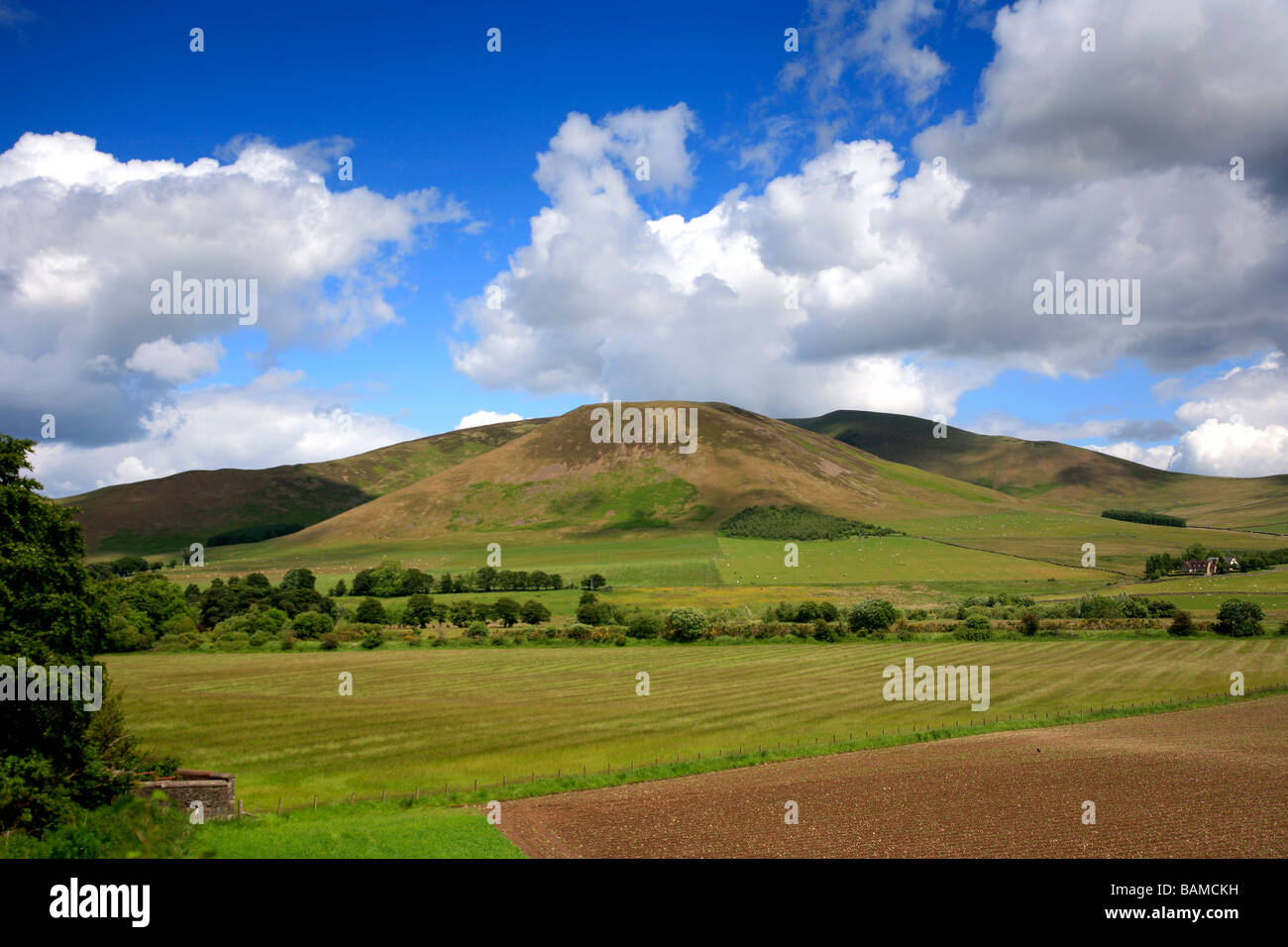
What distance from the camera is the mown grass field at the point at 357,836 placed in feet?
88.4

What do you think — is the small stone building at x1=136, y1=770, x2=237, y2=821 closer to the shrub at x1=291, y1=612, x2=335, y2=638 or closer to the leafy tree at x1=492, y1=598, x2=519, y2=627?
the shrub at x1=291, y1=612, x2=335, y2=638

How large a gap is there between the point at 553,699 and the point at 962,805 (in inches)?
1455

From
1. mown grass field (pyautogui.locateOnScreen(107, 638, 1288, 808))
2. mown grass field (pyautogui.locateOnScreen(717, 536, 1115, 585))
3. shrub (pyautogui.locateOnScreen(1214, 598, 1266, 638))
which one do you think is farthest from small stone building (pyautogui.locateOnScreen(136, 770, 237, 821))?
mown grass field (pyautogui.locateOnScreen(717, 536, 1115, 585))

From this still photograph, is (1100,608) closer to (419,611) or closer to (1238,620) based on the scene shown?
(1238,620)

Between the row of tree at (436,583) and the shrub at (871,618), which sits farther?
the row of tree at (436,583)

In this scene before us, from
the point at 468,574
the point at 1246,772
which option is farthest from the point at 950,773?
the point at 468,574

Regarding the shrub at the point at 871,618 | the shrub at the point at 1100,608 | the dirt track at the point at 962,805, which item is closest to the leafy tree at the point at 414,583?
the shrub at the point at 871,618

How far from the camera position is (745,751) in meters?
47.2

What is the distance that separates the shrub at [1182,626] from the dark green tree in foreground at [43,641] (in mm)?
108993

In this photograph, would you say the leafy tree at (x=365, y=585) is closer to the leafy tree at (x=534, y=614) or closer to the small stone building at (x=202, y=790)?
the leafy tree at (x=534, y=614)

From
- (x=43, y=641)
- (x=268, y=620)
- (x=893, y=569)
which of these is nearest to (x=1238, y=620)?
(x=893, y=569)

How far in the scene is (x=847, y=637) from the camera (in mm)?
102438
